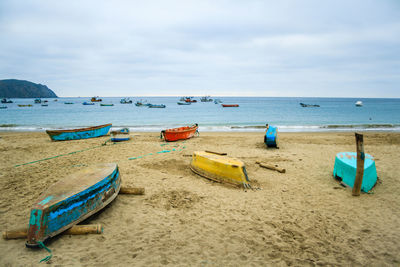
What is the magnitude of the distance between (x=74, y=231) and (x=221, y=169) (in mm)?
4394

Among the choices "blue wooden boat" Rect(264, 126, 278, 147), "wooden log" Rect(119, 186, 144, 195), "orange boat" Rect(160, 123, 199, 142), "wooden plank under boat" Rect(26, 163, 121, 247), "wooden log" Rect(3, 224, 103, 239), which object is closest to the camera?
"wooden plank under boat" Rect(26, 163, 121, 247)

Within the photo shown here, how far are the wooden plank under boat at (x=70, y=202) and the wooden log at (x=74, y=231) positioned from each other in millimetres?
123

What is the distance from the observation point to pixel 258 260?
362cm

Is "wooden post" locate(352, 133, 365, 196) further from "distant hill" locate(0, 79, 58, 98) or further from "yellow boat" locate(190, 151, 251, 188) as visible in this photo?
"distant hill" locate(0, 79, 58, 98)

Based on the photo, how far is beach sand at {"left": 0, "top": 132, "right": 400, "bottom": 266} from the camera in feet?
12.0

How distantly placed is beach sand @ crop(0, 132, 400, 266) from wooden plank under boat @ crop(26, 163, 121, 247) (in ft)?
0.96

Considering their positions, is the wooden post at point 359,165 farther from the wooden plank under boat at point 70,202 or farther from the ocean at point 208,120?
the ocean at point 208,120

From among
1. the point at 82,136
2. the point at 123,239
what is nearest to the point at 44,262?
the point at 123,239

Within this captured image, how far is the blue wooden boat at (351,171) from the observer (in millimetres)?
6418

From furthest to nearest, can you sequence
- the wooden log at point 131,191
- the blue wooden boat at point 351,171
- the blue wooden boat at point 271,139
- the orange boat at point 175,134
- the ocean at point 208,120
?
the ocean at point 208,120, the orange boat at point 175,134, the blue wooden boat at point 271,139, the blue wooden boat at point 351,171, the wooden log at point 131,191

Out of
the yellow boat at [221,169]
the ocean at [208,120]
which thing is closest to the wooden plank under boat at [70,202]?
the yellow boat at [221,169]

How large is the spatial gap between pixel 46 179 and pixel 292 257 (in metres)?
7.63

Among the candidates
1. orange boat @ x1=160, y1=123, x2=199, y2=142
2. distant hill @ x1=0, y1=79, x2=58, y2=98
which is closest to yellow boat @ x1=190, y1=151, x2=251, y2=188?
orange boat @ x1=160, y1=123, x2=199, y2=142

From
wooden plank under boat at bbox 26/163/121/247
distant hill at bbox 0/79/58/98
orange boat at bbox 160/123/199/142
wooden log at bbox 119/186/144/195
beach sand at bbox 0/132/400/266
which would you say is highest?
distant hill at bbox 0/79/58/98
